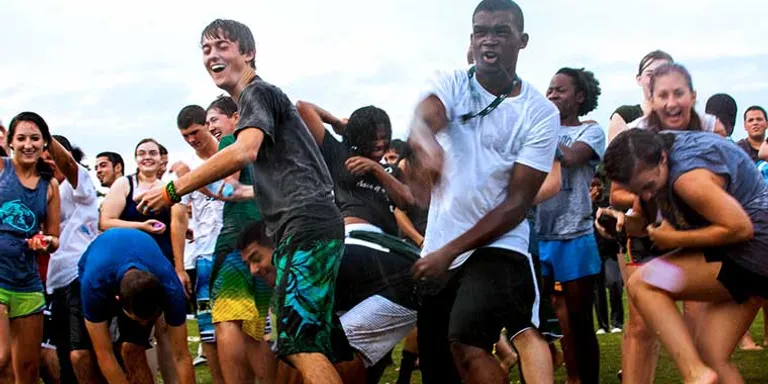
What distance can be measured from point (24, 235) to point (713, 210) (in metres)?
4.73

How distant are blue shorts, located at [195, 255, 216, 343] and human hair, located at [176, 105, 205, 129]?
95 centimetres

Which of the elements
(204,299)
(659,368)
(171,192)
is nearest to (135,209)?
Result: (204,299)

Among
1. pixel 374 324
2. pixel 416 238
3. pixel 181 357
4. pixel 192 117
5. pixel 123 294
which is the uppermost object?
pixel 192 117

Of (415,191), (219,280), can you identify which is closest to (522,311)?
(415,191)

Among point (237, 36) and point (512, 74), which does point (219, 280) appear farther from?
point (512, 74)

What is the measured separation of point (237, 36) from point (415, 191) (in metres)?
1.22

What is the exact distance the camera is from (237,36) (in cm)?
585

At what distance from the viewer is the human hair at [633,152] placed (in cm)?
531

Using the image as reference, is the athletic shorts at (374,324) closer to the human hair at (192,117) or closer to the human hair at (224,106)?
the human hair at (224,106)

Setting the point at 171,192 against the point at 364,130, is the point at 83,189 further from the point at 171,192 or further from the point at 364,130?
the point at 171,192

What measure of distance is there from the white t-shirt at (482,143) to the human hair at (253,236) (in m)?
1.75

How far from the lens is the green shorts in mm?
7582

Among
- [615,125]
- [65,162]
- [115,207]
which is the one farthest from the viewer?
[115,207]

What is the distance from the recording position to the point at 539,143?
16.7ft
